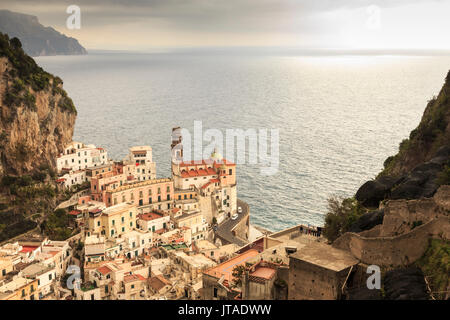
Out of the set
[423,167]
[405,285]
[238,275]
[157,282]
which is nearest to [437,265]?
[405,285]

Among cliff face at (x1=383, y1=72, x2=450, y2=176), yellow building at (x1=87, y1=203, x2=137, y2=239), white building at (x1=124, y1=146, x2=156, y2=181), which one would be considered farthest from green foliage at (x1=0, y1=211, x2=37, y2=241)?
cliff face at (x1=383, y1=72, x2=450, y2=176)

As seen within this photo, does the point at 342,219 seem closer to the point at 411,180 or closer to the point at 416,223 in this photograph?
the point at 411,180

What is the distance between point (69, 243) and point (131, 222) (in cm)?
359

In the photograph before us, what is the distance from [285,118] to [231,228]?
1614 inches

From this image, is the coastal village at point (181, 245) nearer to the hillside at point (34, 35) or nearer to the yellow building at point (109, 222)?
the yellow building at point (109, 222)

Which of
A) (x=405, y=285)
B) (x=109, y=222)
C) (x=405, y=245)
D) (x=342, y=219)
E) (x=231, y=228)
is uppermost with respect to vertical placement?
(x=405, y=245)

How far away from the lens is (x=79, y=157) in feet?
113

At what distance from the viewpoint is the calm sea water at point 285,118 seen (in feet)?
127

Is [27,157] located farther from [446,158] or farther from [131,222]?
[446,158]

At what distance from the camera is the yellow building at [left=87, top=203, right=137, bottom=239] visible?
Result: 26.3 meters

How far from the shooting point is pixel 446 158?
16172 millimetres

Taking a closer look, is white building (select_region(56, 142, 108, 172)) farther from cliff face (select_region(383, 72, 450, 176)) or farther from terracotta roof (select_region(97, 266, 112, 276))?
cliff face (select_region(383, 72, 450, 176))
